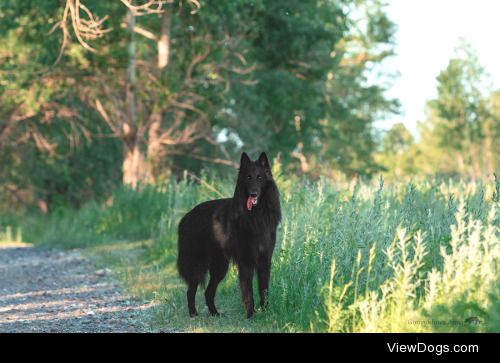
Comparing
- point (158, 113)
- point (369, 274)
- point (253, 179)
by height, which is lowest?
point (369, 274)

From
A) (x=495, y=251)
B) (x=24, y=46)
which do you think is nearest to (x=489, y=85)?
(x=24, y=46)

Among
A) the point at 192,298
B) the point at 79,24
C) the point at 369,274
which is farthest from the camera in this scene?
the point at 79,24

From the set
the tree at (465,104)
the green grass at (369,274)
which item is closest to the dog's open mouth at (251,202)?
the green grass at (369,274)

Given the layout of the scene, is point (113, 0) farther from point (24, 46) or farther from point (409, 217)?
point (409, 217)

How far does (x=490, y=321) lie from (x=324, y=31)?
22.2 m

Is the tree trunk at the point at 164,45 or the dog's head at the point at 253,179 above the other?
the tree trunk at the point at 164,45

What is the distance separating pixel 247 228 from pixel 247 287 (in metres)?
0.60

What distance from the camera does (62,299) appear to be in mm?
10555

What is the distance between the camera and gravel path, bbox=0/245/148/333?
8391mm

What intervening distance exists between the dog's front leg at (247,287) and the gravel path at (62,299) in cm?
109

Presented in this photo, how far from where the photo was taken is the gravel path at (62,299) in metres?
8.39

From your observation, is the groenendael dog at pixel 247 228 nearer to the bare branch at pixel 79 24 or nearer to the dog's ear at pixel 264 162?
the dog's ear at pixel 264 162

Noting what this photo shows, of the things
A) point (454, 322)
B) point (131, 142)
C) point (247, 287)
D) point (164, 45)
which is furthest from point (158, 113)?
point (454, 322)
